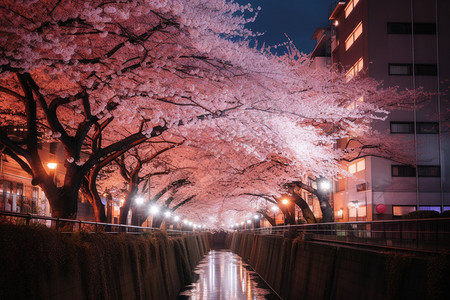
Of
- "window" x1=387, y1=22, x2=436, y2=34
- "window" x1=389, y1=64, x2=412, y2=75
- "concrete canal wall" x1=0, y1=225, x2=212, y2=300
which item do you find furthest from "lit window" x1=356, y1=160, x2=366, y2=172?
"concrete canal wall" x1=0, y1=225, x2=212, y2=300

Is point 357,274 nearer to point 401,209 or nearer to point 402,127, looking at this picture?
point 401,209

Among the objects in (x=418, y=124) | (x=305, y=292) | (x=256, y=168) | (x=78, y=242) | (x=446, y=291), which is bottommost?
(x=305, y=292)

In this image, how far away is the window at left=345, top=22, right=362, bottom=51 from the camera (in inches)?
1868

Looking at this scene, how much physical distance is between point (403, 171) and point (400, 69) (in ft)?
29.7

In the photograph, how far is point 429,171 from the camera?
42969mm

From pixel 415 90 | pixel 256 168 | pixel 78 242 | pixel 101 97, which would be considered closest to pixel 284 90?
pixel 101 97

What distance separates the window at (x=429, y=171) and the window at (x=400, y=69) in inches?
333

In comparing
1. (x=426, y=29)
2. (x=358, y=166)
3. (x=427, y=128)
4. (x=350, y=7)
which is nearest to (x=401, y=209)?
(x=358, y=166)

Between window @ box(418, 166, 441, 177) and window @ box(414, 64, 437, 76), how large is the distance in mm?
8173

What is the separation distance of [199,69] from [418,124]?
3377cm

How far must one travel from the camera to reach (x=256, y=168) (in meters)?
32.1

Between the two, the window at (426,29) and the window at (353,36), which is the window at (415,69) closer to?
the window at (426,29)

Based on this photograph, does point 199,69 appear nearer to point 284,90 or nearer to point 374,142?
point 284,90

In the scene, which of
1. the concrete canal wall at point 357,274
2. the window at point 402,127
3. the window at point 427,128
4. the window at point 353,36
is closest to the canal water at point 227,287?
the concrete canal wall at point 357,274
